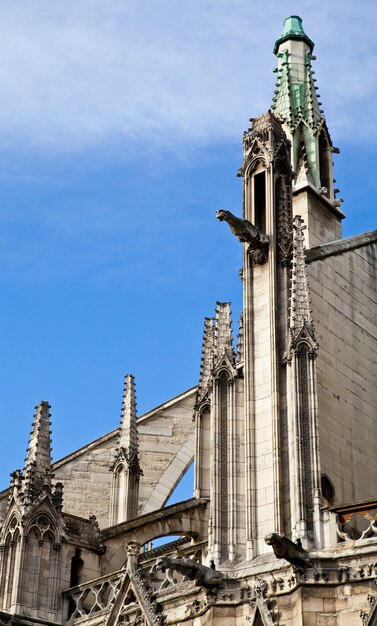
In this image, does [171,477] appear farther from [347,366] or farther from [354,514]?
[354,514]

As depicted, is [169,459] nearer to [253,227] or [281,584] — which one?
[253,227]

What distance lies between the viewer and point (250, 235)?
20.6 m

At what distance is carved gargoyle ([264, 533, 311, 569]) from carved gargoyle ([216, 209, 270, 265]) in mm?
4971

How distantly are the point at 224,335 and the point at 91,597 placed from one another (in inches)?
197

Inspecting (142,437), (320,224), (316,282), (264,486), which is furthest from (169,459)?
(264,486)

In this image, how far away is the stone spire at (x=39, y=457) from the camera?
75.2 ft

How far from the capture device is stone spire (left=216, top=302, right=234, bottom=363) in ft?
67.4

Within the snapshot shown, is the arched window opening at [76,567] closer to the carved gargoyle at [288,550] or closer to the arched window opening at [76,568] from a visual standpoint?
the arched window opening at [76,568]

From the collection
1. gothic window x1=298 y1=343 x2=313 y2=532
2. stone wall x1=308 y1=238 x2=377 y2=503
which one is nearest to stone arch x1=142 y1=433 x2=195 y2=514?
stone wall x1=308 y1=238 x2=377 y2=503

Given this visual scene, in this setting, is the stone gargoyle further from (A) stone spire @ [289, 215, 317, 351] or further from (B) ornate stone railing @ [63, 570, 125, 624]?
(A) stone spire @ [289, 215, 317, 351]

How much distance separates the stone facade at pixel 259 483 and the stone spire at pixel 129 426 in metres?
0.04

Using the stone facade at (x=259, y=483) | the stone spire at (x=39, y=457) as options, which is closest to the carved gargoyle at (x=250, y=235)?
the stone facade at (x=259, y=483)

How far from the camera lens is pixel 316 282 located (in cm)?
2192

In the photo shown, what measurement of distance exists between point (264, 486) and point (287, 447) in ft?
2.06
